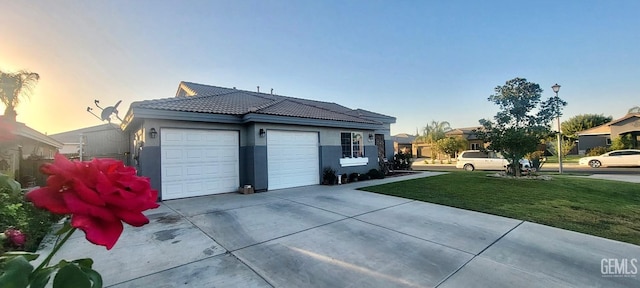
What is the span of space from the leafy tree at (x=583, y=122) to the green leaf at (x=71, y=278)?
50.5 meters

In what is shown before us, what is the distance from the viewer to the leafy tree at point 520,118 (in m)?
11.5

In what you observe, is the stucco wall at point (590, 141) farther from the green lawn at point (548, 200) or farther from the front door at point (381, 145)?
the front door at point (381, 145)

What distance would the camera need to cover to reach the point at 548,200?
7875 mm

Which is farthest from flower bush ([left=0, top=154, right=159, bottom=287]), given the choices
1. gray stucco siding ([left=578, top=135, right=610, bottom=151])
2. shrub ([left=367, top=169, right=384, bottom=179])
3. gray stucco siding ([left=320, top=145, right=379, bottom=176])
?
gray stucco siding ([left=578, top=135, right=610, bottom=151])

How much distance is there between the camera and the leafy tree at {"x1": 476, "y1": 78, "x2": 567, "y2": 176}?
1149 centimetres

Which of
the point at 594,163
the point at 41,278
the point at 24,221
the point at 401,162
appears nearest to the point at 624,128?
the point at 594,163

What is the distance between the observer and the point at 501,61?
1384 centimetres

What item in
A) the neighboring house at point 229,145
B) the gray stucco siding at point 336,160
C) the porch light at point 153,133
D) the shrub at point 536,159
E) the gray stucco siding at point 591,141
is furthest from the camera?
the gray stucco siding at point 591,141

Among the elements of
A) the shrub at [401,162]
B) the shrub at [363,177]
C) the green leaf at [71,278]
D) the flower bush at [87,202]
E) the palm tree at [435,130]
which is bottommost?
the shrub at [363,177]

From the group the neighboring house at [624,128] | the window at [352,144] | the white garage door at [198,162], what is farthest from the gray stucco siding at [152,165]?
the neighboring house at [624,128]

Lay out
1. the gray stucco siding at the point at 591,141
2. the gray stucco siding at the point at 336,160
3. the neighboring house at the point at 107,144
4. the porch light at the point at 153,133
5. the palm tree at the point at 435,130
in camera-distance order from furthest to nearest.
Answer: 1. the palm tree at the point at 435,130
2. the gray stucco siding at the point at 591,141
3. the neighboring house at the point at 107,144
4. the gray stucco siding at the point at 336,160
5. the porch light at the point at 153,133

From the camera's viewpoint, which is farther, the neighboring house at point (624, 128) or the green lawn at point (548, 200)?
the neighboring house at point (624, 128)

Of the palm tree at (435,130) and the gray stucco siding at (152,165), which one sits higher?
the palm tree at (435,130)

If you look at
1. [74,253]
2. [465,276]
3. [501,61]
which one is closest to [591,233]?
[465,276]
